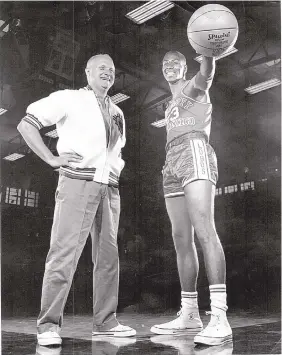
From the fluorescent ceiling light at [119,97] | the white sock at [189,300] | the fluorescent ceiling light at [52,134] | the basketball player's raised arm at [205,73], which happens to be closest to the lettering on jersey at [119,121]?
the basketball player's raised arm at [205,73]

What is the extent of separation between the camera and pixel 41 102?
86.7 inches

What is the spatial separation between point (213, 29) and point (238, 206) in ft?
14.2

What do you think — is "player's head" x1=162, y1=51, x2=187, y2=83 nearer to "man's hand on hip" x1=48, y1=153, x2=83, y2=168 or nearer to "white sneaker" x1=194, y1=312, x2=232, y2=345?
"man's hand on hip" x1=48, y1=153, x2=83, y2=168

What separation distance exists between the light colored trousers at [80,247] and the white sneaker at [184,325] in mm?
272

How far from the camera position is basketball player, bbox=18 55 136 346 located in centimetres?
208

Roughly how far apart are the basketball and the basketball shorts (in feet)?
1.50

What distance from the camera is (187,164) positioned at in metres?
2.19

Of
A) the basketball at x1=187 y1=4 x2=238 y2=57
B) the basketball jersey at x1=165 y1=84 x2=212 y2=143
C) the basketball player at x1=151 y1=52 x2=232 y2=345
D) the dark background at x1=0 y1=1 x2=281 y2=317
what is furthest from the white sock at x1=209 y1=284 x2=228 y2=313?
the dark background at x1=0 y1=1 x2=281 y2=317

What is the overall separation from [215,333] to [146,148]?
285 centimetres

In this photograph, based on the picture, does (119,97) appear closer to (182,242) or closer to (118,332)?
(182,242)

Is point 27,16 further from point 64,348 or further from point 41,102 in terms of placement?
point 64,348

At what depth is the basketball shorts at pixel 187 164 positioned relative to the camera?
2.16 metres

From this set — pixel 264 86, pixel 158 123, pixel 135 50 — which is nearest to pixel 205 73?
pixel 135 50

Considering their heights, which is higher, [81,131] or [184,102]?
[184,102]
